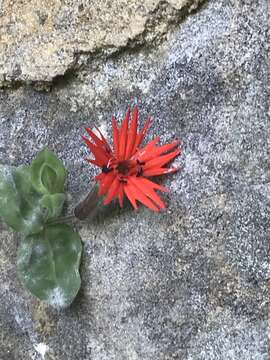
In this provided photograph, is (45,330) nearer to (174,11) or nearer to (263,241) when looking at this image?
(263,241)

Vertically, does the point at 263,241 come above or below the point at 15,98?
below

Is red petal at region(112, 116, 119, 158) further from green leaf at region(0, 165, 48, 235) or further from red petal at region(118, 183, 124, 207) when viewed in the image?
green leaf at region(0, 165, 48, 235)

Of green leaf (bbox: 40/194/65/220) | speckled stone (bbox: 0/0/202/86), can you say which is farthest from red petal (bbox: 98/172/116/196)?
speckled stone (bbox: 0/0/202/86)

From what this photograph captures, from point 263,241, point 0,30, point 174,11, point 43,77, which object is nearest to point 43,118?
point 43,77

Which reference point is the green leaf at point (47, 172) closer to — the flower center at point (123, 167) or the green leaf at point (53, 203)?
the green leaf at point (53, 203)

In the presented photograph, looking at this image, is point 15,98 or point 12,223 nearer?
point 12,223

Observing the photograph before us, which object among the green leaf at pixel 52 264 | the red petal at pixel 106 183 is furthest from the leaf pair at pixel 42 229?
the red petal at pixel 106 183

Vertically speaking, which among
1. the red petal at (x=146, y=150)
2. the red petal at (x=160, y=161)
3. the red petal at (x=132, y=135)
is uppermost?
the red petal at (x=132, y=135)
